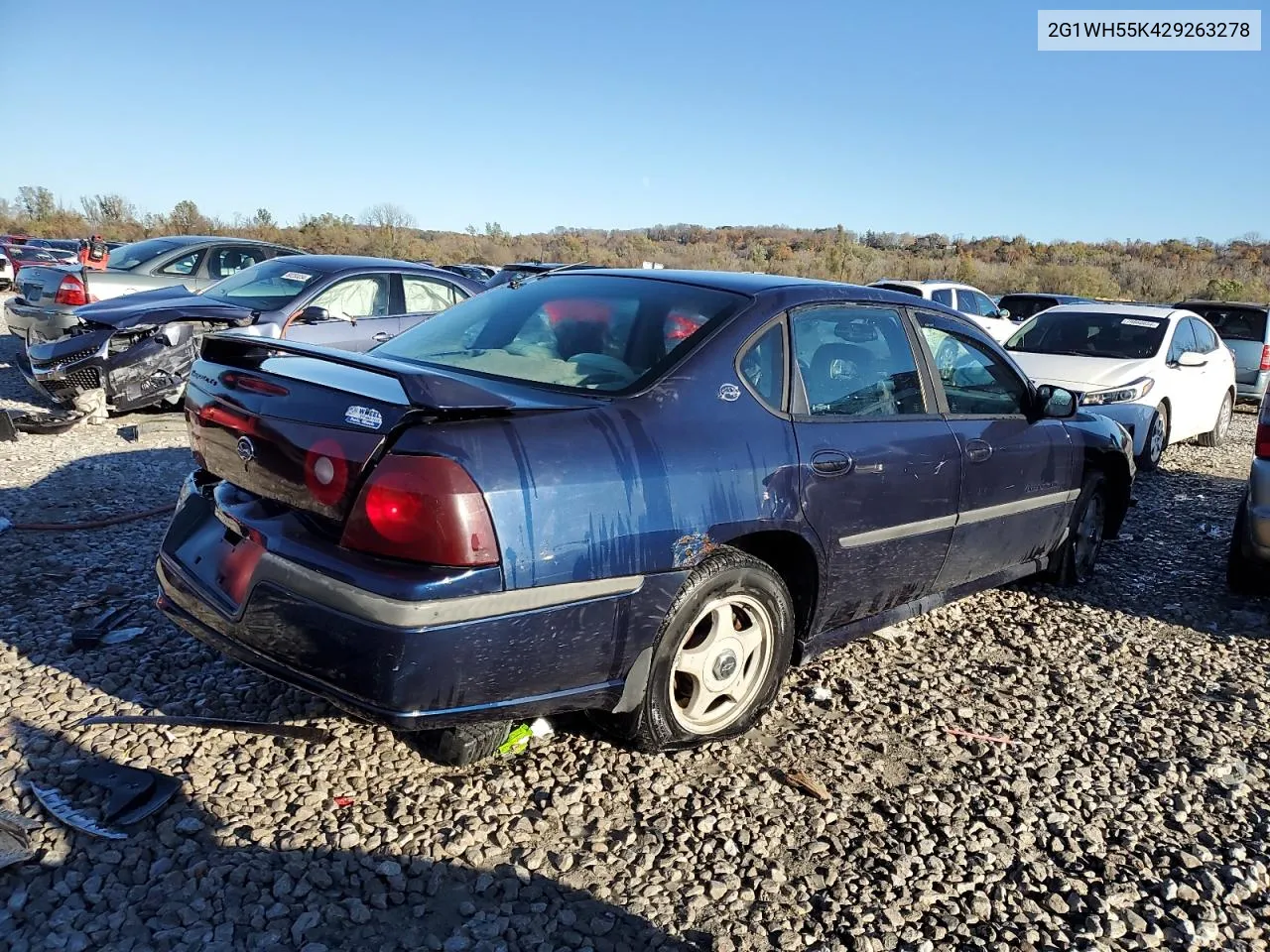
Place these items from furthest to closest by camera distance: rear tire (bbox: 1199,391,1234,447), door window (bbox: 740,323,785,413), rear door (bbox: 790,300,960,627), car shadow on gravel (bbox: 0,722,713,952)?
rear tire (bbox: 1199,391,1234,447) → rear door (bbox: 790,300,960,627) → door window (bbox: 740,323,785,413) → car shadow on gravel (bbox: 0,722,713,952)

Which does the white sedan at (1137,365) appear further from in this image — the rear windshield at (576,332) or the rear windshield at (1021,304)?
the rear windshield at (1021,304)

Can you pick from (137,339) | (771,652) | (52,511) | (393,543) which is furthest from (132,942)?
(137,339)

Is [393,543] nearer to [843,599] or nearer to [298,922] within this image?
[298,922]

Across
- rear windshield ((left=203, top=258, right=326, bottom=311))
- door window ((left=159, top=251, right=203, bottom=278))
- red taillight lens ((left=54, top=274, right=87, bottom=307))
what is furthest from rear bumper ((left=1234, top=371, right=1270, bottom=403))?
red taillight lens ((left=54, top=274, right=87, bottom=307))

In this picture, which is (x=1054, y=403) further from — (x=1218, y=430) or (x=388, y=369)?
(x=1218, y=430)

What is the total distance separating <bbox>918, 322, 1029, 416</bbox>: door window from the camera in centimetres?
405

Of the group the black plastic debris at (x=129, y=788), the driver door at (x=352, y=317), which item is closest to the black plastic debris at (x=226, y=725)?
the black plastic debris at (x=129, y=788)

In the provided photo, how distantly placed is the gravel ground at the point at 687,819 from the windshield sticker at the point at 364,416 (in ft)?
3.89

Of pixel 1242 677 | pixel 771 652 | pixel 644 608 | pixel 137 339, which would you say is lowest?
pixel 1242 677

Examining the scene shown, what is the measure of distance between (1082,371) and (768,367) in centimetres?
670

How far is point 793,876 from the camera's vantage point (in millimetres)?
2590

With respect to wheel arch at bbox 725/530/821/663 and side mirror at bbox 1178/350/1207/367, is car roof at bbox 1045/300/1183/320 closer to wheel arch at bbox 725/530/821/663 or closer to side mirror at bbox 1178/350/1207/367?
side mirror at bbox 1178/350/1207/367

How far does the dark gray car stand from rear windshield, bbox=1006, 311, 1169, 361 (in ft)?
27.4

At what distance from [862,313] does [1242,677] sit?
2493 millimetres
